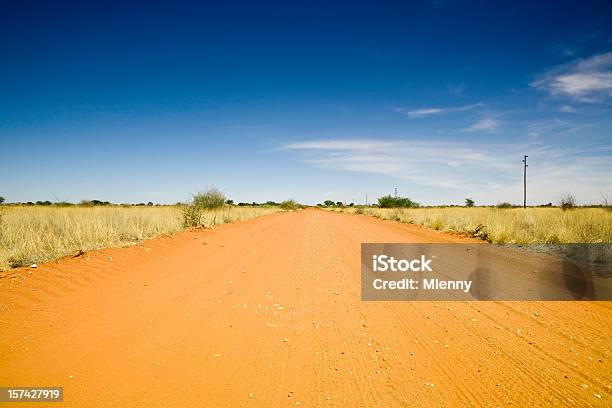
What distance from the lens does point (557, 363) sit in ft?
11.5

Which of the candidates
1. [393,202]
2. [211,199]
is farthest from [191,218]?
[393,202]

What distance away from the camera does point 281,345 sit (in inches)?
156

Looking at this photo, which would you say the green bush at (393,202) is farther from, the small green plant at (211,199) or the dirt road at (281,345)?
the dirt road at (281,345)

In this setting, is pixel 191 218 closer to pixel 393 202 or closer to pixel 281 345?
pixel 281 345

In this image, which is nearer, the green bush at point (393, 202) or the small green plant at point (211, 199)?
the small green plant at point (211, 199)

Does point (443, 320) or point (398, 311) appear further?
point (398, 311)

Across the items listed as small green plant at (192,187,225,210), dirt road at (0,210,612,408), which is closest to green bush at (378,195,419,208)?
small green plant at (192,187,225,210)

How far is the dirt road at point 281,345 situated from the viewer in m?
3.04

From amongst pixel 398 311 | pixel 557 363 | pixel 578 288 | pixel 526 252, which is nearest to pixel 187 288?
pixel 398 311

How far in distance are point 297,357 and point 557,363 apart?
2.68m

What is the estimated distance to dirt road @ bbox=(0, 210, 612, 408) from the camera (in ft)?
9.97

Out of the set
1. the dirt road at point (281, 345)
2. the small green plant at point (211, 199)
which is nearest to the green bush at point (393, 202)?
the small green plant at point (211, 199)

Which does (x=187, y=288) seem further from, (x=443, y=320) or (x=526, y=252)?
(x=526, y=252)

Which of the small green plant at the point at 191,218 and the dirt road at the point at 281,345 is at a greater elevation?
the small green plant at the point at 191,218
